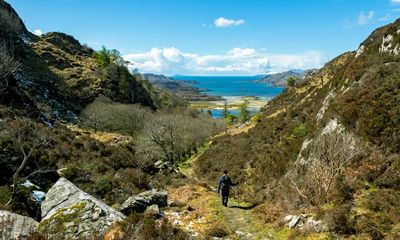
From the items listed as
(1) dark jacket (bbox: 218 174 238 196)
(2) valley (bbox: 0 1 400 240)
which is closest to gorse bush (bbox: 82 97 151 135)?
(2) valley (bbox: 0 1 400 240)

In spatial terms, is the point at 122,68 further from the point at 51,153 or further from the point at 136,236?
the point at 136,236

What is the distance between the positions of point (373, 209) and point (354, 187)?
189 cm

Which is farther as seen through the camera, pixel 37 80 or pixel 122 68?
pixel 122 68

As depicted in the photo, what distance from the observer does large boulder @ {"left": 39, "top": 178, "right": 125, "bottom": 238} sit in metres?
9.84

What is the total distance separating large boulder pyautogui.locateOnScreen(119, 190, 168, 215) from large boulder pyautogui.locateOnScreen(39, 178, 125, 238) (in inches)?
116

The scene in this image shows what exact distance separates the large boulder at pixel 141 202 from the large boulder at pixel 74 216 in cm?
295

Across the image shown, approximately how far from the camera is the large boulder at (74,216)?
32.3ft

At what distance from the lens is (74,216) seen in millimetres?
10680

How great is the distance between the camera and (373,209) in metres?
11.8

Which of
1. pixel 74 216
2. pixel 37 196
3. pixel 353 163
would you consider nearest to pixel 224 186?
pixel 353 163

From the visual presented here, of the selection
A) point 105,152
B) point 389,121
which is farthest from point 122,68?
point 389,121

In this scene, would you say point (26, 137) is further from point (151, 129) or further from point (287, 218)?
point (151, 129)

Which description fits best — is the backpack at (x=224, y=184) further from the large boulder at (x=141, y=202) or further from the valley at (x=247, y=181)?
the large boulder at (x=141, y=202)

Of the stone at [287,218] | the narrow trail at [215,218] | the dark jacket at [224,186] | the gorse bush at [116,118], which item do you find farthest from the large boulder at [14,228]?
the gorse bush at [116,118]
